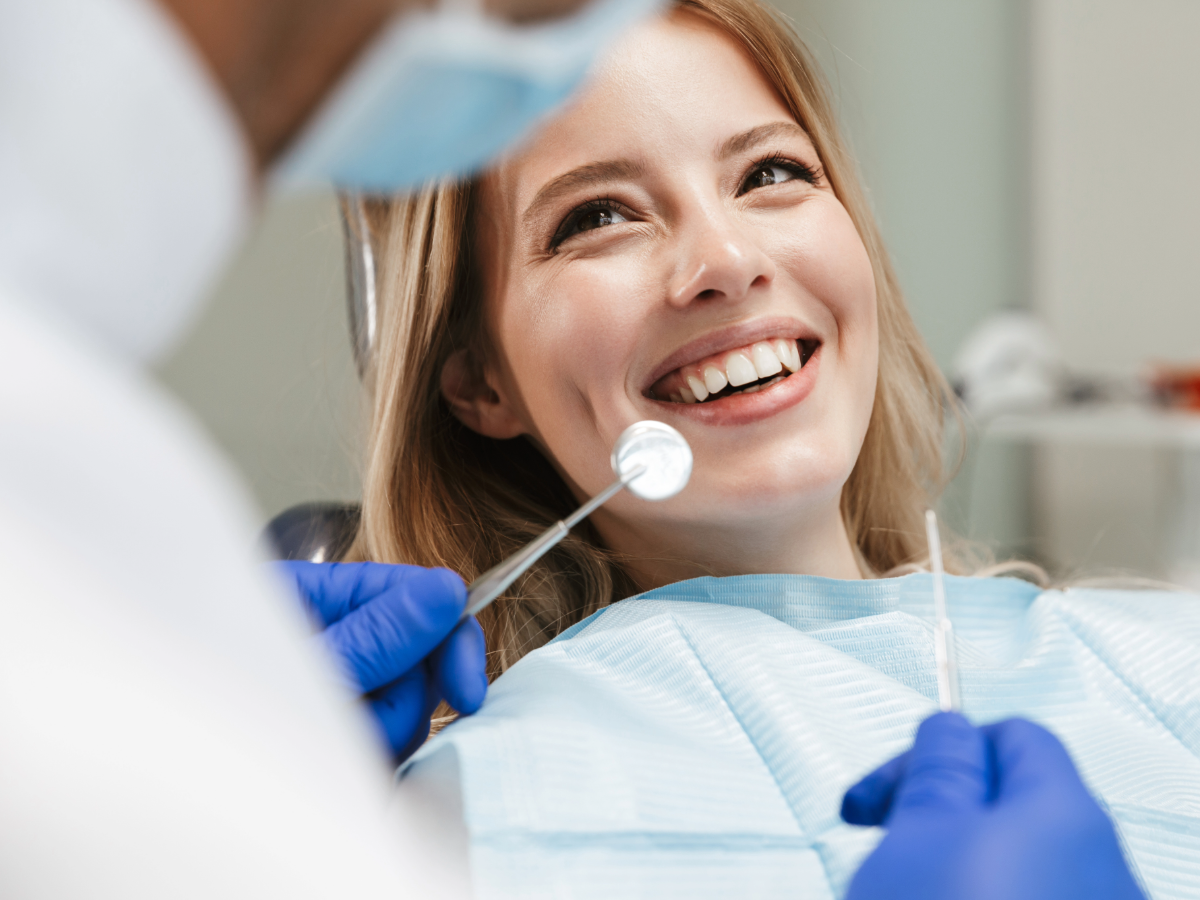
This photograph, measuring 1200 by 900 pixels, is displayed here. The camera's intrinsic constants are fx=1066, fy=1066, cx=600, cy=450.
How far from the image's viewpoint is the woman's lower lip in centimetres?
93

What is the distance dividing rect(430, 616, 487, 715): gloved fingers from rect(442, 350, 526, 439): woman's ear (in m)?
0.36

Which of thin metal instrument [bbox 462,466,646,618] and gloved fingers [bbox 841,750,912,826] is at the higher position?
thin metal instrument [bbox 462,466,646,618]

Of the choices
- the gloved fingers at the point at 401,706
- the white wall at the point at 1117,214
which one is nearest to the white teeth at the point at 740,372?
the gloved fingers at the point at 401,706

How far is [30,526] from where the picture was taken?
30 cm

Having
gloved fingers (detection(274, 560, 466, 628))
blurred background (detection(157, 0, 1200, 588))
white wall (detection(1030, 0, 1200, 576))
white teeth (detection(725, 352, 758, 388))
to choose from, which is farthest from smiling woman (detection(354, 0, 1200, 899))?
white wall (detection(1030, 0, 1200, 576))

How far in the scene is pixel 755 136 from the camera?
1.02 meters

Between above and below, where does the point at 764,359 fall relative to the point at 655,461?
above

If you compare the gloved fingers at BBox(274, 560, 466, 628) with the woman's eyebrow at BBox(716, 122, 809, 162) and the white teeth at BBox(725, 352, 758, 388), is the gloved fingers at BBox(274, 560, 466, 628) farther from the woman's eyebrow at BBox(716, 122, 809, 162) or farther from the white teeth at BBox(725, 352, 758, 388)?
the woman's eyebrow at BBox(716, 122, 809, 162)

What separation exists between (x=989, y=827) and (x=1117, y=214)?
301cm

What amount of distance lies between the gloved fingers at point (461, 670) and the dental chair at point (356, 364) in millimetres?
355

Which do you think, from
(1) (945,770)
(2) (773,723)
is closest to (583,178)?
(2) (773,723)

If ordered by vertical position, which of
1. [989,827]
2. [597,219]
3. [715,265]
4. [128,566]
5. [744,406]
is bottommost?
[989,827]

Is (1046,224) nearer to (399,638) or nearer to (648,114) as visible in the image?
(648,114)

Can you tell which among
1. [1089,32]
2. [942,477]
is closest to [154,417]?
[942,477]
